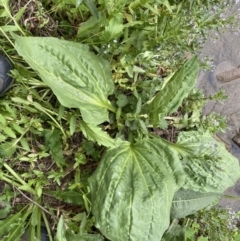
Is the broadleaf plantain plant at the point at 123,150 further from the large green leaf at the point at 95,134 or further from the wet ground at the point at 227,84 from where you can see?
the wet ground at the point at 227,84

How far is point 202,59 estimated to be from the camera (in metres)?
2.12

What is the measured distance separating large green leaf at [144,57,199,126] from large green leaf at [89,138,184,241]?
11 cm

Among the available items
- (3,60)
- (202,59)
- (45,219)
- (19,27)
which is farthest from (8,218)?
(202,59)

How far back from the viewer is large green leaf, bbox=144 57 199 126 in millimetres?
1634

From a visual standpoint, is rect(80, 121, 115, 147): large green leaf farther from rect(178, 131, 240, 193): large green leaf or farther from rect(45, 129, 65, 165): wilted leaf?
rect(178, 131, 240, 193): large green leaf

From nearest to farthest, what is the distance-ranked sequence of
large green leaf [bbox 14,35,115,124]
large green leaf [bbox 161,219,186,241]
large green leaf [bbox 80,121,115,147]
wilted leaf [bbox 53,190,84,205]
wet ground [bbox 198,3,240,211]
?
large green leaf [bbox 14,35,115,124] → large green leaf [bbox 80,121,115,147] → wilted leaf [bbox 53,190,84,205] → large green leaf [bbox 161,219,186,241] → wet ground [bbox 198,3,240,211]

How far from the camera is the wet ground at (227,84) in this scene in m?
2.18

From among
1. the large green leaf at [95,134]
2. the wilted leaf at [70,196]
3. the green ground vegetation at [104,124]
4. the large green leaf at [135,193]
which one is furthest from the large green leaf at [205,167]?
the wilted leaf at [70,196]

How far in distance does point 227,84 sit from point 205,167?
0.61 meters

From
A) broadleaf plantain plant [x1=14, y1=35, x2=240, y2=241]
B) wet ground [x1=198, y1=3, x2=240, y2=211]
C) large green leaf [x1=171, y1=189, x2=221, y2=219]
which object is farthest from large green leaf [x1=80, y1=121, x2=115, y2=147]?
wet ground [x1=198, y1=3, x2=240, y2=211]

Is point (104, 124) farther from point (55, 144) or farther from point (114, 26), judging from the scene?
point (114, 26)

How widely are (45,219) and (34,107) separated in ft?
1.41

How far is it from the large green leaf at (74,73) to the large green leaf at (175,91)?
170 millimetres

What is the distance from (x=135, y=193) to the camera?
164 cm
